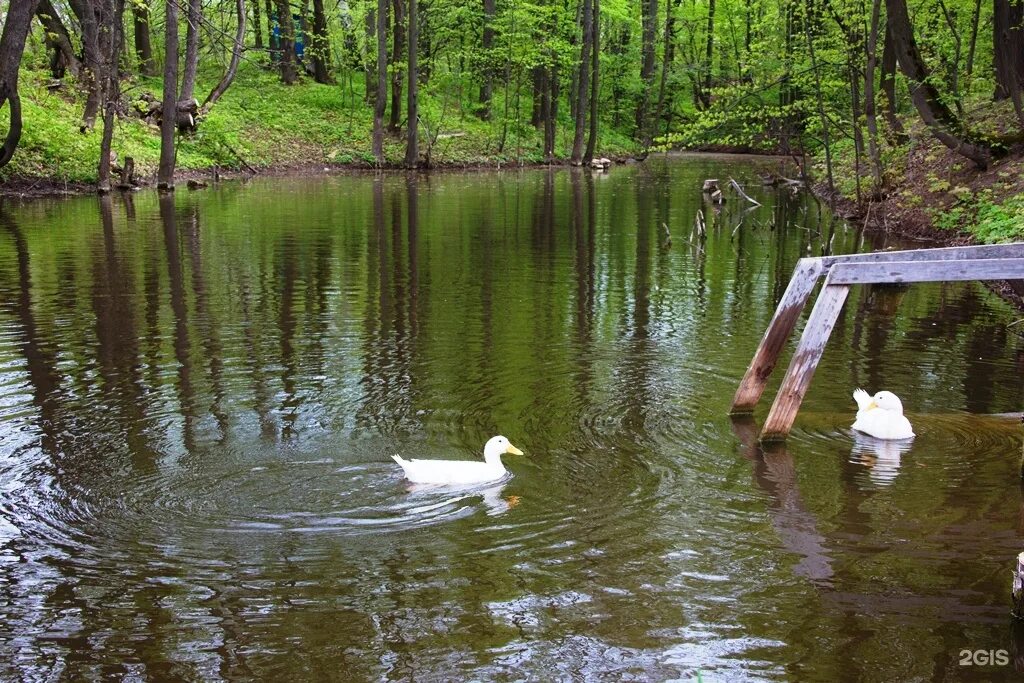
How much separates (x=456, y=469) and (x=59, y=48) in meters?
32.4

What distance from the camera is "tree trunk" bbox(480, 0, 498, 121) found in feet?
147

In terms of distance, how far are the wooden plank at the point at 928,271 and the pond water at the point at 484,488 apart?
1406 mm

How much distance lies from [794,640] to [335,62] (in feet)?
153

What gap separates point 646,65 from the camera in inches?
2355

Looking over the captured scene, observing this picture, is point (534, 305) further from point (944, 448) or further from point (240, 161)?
point (240, 161)

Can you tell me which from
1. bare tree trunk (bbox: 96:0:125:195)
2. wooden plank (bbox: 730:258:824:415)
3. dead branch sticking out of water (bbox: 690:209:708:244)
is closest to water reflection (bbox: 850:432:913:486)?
wooden plank (bbox: 730:258:824:415)

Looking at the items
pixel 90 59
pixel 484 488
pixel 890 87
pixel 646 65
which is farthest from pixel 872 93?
pixel 646 65

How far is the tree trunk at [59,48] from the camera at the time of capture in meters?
30.7

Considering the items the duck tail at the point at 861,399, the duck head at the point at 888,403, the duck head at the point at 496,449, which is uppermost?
the duck head at the point at 888,403

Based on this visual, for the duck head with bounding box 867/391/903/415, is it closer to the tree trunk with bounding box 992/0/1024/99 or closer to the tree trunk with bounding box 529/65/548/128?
the tree trunk with bounding box 992/0/1024/99

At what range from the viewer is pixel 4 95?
50.2 feet

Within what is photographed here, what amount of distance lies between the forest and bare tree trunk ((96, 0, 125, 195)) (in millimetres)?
82

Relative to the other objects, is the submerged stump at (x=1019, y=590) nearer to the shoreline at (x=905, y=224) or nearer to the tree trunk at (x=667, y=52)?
the shoreline at (x=905, y=224)

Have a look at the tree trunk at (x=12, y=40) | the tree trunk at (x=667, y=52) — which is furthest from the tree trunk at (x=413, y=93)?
the tree trunk at (x=12, y=40)
